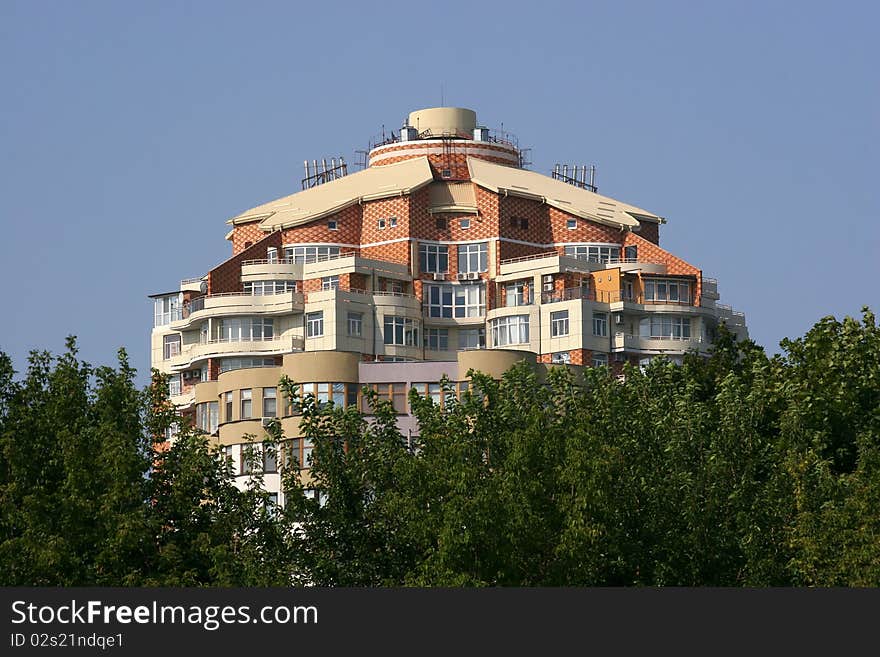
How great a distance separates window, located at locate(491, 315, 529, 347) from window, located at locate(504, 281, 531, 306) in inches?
64.7

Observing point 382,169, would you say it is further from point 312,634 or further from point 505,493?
point 312,634

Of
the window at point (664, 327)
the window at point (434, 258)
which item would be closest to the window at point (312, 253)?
the window at point (434, 258)

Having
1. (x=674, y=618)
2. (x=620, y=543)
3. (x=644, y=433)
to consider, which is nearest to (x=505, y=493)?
(x=620, y=543)

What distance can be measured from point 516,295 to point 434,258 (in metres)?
7.20

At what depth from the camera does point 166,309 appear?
16150 cm

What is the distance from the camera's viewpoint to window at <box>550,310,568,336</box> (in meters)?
147

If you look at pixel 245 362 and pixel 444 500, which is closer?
pixel 444 500

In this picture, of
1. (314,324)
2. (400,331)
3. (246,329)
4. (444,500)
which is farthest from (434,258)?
(444,500)

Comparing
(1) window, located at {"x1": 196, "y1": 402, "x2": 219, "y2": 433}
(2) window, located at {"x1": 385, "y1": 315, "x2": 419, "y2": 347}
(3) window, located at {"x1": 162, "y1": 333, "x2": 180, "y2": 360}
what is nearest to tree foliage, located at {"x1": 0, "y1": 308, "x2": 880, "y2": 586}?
(1) window, located at {"x1": 196, "y1": 402, "x2": 219, "y2": 433}

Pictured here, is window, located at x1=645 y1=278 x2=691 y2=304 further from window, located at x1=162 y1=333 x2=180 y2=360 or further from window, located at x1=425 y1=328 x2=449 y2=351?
window, located at x1=162 y1=333 x2=180 y2=360

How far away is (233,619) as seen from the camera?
50.0 m

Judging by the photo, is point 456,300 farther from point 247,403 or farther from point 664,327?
point 247,403

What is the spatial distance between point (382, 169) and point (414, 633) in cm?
11524

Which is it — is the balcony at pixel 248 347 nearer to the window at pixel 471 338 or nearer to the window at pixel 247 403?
the window at pixel 471 338
